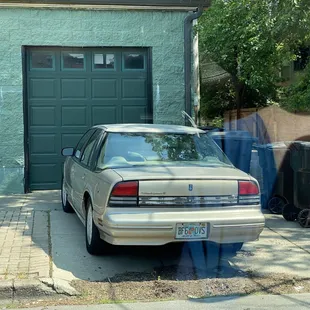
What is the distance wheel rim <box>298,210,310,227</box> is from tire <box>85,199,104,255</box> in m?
3.41

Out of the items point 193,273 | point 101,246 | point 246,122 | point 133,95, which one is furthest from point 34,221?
point 246,122

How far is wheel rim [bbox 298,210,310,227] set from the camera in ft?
25.1

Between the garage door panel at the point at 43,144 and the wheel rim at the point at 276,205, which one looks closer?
the wheel rim at the point at 276,205

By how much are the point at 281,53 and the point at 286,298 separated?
892cm

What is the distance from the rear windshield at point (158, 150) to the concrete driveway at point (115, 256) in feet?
3.87

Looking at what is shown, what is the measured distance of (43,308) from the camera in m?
4.65

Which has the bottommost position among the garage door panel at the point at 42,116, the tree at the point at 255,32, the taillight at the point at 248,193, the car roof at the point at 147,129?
the taillight at the point at 248,193

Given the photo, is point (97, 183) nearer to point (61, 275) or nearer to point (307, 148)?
point (61, 275)

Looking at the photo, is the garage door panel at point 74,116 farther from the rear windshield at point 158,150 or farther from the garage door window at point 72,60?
the rear windshield at point 158,150

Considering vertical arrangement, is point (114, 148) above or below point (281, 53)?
below

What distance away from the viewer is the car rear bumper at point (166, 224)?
17.1 ft

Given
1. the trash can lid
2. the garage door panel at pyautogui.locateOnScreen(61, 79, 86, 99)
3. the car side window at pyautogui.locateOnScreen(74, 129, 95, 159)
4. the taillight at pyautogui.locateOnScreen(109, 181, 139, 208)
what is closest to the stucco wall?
the garage door panel at pyautogui.locateOnScreen(61, 79, 86, 99)

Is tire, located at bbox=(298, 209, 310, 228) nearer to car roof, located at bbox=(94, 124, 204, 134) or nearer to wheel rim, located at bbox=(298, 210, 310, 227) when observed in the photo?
wheel rim, located at bbox=(298, 210, 310, 227)

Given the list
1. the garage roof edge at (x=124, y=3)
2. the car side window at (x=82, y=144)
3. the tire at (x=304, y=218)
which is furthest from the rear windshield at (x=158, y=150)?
the garage roof edge at (x=124, y=3)
